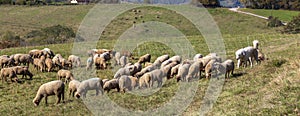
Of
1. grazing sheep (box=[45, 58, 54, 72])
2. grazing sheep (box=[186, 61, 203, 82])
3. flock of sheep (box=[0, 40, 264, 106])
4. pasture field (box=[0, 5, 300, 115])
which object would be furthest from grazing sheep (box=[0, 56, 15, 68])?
grazing sheep (box=[186, 61, 203, 82])

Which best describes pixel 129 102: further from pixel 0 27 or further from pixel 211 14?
pixel 211 14

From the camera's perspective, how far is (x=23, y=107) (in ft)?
57.0

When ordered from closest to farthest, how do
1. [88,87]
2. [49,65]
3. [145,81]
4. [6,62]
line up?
[88,87], [145,81], [49,65], [6,62]

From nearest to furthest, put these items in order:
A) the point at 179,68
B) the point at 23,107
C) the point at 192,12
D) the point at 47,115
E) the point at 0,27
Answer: the point at 47,115, the point at 23,107, the point at 179,68, the point at 0,27, the point at 192,12

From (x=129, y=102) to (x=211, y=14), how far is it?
86223 millimetres

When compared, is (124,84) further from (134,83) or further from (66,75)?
(66,75)

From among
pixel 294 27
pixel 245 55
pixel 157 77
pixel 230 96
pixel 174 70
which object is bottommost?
pixel 294 27

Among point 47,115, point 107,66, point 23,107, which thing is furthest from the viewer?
point 107,66

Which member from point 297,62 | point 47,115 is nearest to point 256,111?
point 297,62

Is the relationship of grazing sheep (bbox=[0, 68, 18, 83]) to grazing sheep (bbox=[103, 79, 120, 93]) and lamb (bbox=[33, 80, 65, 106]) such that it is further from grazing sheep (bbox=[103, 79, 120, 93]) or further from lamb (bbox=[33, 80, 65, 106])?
grazing sheep (bbox=[103, 79, 120, 93])

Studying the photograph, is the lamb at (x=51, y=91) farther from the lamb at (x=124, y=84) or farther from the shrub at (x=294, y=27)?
the shrub at (x=294, y=27)

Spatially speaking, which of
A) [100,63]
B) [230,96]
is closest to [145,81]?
[230,96]

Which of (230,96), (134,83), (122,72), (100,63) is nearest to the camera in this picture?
(230,96)

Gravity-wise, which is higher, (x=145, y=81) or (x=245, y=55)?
(x=245, y=55)
